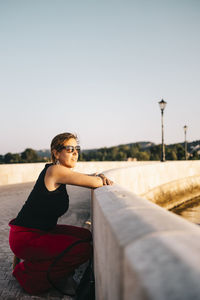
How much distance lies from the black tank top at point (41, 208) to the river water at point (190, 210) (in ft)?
30.6

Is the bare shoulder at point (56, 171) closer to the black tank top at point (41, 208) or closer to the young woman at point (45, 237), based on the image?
the young woman at point (45, 237)

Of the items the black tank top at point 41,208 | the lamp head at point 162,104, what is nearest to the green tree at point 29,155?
the lamp head at point 162,104

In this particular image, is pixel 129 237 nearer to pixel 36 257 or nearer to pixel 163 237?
pixel 163 237

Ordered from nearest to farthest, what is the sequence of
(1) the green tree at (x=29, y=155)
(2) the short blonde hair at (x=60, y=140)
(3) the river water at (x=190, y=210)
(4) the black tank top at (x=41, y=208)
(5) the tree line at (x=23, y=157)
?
(4) the black tank top at (x=41, y=208), (2) the short blonde hair at (x=60, y=140), (3) the river water at (x=190, y=210), (5) the tree line at (x=23, y=157), (1) the green tree at (x=29, y=155)

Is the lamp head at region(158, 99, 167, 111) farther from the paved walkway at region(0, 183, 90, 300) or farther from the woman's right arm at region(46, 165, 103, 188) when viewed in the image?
the woman's right arm at region(46, 165, 103, 188)

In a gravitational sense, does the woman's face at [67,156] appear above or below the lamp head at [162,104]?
below

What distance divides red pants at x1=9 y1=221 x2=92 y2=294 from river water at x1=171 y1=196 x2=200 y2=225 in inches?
364

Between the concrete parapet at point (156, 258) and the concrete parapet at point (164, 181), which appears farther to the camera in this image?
the concrete parapet at point (164, 181)

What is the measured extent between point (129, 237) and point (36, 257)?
193 cm

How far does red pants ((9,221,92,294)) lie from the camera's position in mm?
2588

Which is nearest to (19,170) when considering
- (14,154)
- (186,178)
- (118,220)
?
(186,178)

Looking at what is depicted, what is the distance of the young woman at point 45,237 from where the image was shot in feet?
8.53

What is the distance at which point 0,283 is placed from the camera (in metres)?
2.89

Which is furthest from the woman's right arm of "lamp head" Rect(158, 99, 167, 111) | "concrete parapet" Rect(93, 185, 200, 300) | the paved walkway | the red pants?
"lamp head" Rect(158, 99, 167, 111)
